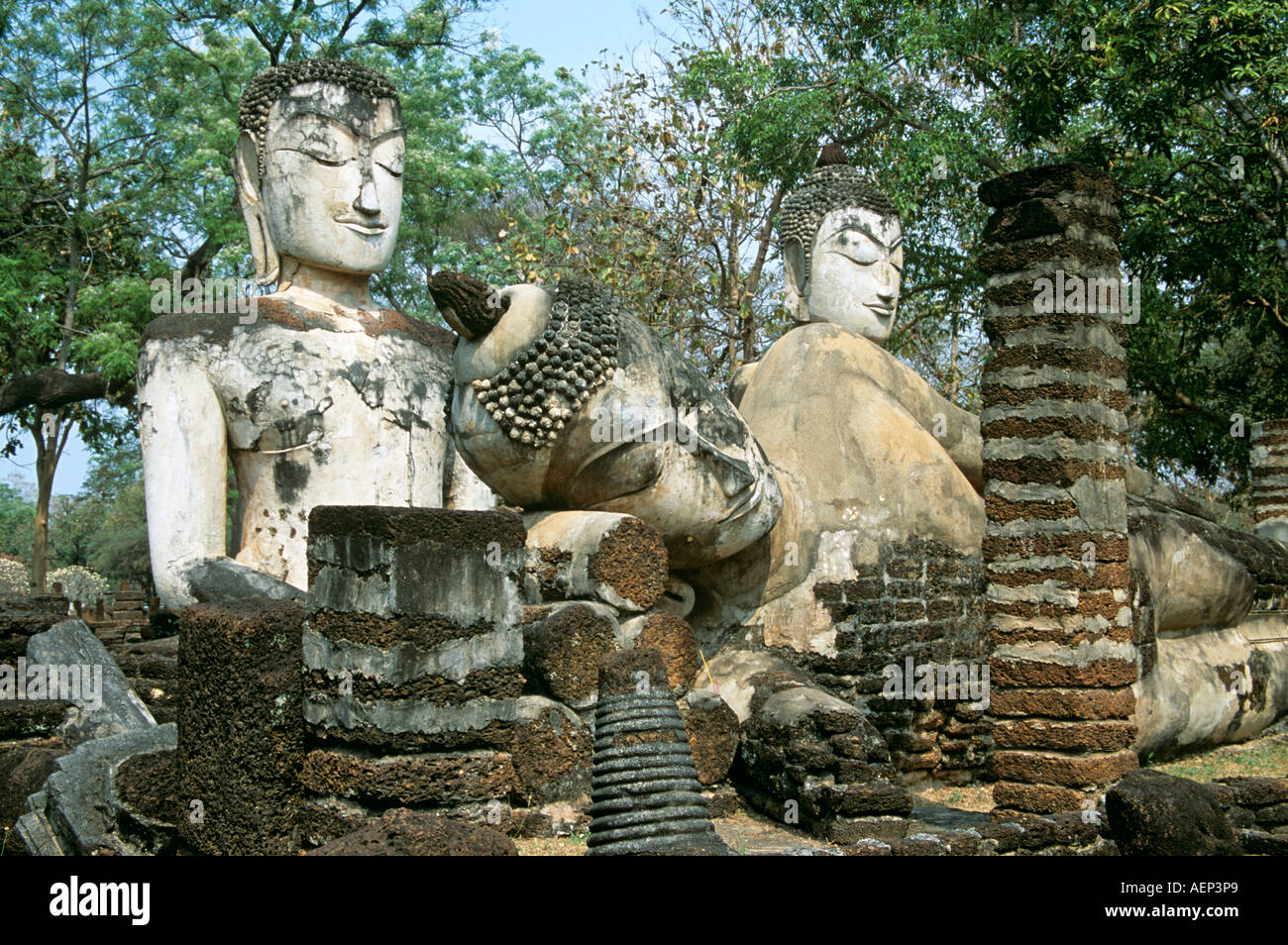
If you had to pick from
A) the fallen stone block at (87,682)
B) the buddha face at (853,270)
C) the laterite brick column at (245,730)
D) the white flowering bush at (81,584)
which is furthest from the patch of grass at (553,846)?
the white flowering bush at (81,584)

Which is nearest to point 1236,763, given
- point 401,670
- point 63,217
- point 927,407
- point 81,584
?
point 927,407

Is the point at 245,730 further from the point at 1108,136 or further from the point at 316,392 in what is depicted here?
the point at 1108,136

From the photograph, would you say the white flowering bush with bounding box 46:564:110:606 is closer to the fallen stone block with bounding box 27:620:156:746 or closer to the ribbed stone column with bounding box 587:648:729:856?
the fallen stone block with bounding box 27:620:156:746

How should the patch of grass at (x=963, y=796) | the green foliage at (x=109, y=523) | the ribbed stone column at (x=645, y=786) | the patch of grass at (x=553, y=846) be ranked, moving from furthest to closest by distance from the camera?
the green foliage at (x=109, y=523)
the patch of grass at (x=963, y=796)
the patch of grass at (x=553, y=846)
the ribbed stone column at (x=645, y=786)

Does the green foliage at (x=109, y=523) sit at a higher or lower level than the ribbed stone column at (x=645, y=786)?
higher

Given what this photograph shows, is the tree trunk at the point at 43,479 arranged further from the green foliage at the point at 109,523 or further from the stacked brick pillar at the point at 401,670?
the stacked brick pillar at the point at 401,670

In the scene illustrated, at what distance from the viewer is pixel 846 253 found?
706 centimetres

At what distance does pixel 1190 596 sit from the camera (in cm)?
764

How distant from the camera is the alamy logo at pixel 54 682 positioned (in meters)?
6.21
